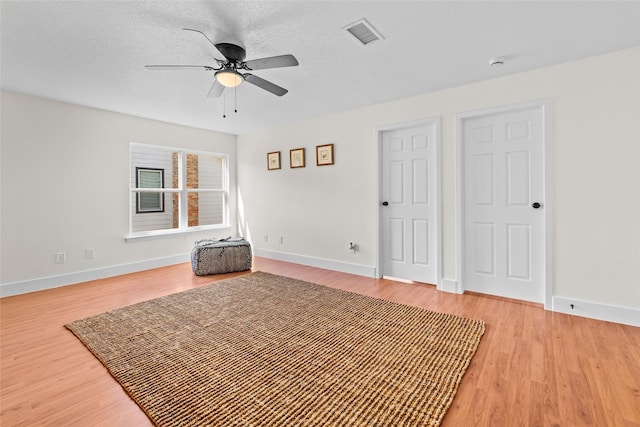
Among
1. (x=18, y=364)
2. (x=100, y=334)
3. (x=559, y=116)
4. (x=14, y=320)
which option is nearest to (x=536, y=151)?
(x=559, y=116)

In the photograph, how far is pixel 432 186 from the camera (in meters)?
3.66

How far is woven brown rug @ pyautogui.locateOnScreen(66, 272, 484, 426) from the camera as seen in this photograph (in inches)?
60.3

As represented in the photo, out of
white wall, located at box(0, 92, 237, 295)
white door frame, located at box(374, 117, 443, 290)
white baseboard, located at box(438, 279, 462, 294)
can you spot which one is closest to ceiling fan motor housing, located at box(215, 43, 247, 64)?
white door frame, located at box(374, 117, 443, 290)

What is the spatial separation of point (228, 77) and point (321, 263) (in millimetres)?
3117

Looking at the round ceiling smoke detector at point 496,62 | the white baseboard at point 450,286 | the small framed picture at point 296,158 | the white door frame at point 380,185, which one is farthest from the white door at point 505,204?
the small framed picture at point 296,158

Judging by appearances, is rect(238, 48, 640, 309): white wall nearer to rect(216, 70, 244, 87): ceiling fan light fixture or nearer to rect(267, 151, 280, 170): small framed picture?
rect(267, 151, 280, 170): small framed picture

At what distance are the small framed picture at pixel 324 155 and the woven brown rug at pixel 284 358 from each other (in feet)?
7.40

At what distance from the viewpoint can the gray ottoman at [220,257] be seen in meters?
4.25

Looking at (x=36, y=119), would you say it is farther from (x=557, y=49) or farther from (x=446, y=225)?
(x=557, y=49)

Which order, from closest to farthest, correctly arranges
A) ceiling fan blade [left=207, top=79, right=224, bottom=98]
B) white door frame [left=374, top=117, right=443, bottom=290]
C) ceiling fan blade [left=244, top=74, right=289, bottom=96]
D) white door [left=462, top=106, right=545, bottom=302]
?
ceiling fan blade [left=244, top=74, right=289, bottom=96] → ceiling fan blade [left=207, top=79, right=224, bottom=98] → white door [left=462, top=106, right=545, bottom=302] → white door frame [left=374, top=117, right=443, bottom=290]

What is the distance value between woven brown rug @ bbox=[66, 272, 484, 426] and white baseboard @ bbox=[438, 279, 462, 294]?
0.79 m

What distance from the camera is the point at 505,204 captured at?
126 inches

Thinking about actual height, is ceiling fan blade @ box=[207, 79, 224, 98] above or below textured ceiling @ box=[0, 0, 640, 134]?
below

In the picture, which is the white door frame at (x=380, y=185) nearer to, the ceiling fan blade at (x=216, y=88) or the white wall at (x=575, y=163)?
the white wall at (x=575, y=163)
